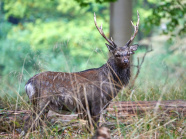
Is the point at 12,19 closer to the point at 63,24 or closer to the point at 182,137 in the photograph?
the point at 63,24

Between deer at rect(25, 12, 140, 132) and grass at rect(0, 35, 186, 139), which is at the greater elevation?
deer at rect(25, 12, 140, 132)

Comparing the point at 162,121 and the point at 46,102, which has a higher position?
the point at 46,102

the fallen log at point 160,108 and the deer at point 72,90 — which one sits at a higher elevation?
the deer at point 72,90

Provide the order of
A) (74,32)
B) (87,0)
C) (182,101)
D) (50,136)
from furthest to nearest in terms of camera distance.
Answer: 1. (74,32)
2. (87,0)
3. (182,101)
4. (50,136)

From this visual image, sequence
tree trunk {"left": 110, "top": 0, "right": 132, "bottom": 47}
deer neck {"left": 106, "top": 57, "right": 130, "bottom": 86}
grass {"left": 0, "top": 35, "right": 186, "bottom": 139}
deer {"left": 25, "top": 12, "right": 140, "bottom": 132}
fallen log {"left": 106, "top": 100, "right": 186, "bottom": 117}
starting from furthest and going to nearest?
tree trunk {"left": 110, "top": 0, "right": 132, "bottom": 47} → deer neck {"left": 106, "top": 57, "right": 130, "bottom": 86} → fallen log {"left": 106, "top": 100, "right": 186, "bottom": 117} → deer {"left": 25, "top": 12, "right": 140, "bottom": 132} → grass {"left": 0, "top": 35, "right": 186, "bottom": 139}

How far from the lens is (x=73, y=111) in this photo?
4699 millimetres

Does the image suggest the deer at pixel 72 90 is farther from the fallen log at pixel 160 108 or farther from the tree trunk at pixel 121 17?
the tree trunk at pixel 121 17

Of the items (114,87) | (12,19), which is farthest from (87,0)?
(12,19)

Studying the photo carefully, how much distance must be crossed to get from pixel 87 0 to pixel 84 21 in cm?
801

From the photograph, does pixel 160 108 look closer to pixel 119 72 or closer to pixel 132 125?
pixel 132 125

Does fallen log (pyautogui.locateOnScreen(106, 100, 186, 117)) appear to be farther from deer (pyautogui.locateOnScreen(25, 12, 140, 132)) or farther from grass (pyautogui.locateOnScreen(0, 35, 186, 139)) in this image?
deer (pyautogui.locateOnScreen(25, 12, 140, 132))

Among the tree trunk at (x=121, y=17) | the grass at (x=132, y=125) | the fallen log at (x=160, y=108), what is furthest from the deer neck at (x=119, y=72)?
the tree trunk at (x=121, y=17)

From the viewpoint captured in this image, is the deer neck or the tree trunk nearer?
the deer neck

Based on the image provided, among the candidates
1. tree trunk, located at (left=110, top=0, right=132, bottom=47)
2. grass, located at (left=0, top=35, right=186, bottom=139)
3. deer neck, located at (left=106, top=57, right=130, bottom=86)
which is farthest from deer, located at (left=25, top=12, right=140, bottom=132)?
tree trunk, located at (left=110, top=0, right=132, bottom=47)
